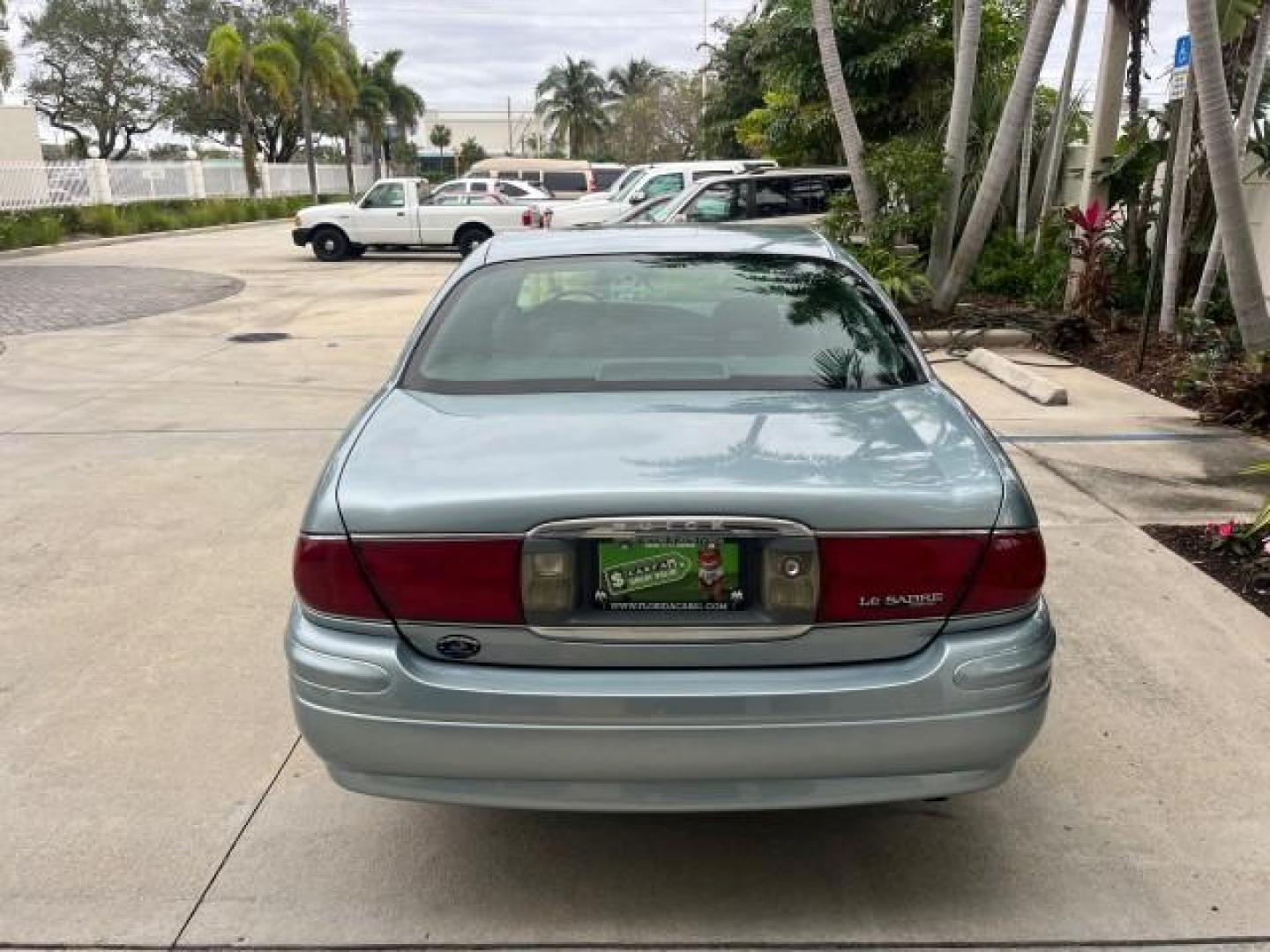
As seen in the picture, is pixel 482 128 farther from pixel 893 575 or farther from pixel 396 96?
pixel 893 575

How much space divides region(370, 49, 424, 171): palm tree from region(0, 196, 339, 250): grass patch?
775 inches

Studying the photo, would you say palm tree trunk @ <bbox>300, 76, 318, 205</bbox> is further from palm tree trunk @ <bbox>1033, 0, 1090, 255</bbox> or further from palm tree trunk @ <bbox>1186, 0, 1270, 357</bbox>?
palm tree trunk @ <bbox>1186, 0, 1270, 357</bbox>

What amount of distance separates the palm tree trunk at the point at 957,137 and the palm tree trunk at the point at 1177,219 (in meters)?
2.01

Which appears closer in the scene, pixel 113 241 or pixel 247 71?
pixel 113 241

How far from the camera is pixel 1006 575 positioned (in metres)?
2.43

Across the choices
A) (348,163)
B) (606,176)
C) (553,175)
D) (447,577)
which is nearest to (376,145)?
(348,163)

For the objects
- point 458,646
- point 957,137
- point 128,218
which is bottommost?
point 128,218

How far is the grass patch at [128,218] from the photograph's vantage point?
76.4 ft

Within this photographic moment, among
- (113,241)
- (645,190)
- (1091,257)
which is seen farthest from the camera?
(113,241)

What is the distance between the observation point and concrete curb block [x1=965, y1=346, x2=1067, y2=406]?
7996 mm

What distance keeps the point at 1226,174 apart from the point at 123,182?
101 ft

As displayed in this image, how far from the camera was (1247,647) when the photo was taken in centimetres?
403

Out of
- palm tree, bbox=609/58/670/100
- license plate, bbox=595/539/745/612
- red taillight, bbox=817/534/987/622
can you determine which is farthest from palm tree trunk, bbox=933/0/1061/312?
palm tree, bbox=609/58/670/100

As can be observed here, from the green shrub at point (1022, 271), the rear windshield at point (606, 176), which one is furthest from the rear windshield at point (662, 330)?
the rear windshield at point (606, 176)
